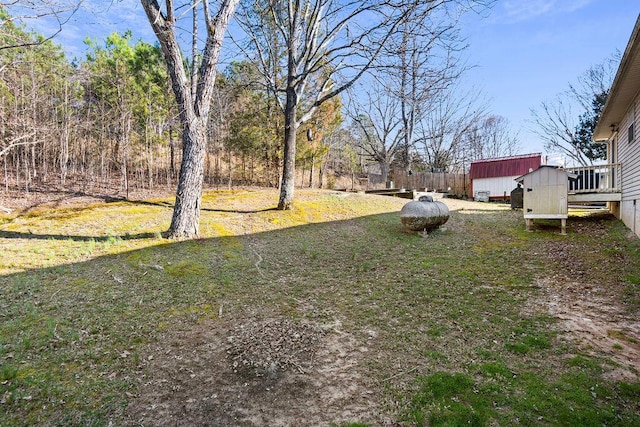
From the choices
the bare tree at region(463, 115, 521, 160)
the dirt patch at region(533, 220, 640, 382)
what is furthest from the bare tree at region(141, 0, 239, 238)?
the bare tree at region(463, 115, 521, 160)

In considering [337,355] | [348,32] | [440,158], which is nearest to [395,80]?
[348,32]

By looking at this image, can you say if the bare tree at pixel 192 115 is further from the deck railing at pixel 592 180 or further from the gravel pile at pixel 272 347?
the deck railing at pixel 592 180

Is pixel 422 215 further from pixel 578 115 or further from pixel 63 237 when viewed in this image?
pixel 578 115

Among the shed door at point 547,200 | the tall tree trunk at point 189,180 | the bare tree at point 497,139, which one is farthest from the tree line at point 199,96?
the bare tree at point 497,139

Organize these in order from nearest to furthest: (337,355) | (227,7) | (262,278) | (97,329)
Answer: (337,355)
(97,329)
(262,278)
(227,7)

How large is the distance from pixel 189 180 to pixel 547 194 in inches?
312

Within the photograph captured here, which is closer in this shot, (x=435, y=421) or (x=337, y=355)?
(x=435, y=421)

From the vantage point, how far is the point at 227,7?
6.48m

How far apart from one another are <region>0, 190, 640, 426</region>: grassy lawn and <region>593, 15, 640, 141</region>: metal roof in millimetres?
2890

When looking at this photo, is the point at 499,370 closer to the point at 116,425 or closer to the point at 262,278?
the point at 116,425

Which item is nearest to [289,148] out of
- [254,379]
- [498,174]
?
[254,379]

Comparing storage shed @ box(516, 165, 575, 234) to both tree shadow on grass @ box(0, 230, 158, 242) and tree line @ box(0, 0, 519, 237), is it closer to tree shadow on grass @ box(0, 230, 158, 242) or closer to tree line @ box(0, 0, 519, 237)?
tree line @ box(0, 0, 519, 237)

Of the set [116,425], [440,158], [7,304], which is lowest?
[116,425]

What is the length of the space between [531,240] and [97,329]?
7.66 m
